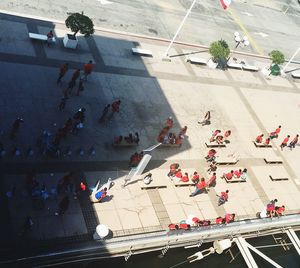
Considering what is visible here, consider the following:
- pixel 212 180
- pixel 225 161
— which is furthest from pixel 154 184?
pixel 225 161

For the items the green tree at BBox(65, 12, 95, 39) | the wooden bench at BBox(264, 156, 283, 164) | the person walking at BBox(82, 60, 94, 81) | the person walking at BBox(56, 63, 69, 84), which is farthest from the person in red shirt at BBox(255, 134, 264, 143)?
the green tree at BBox(65, 12, 95, 39)

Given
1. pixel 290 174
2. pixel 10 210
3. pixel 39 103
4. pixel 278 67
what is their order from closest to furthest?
pixel 10 210 → pixel 39 103 → pixel 290 174 → pixel 278 67

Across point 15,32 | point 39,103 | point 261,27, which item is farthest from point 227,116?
point 261,27

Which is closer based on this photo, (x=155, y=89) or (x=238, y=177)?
(x=238, y=177)

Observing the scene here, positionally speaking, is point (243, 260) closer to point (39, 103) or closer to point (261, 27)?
point (39, 103)

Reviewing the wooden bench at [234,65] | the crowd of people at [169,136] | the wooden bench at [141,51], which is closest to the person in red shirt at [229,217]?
the crowd of people at [169,136]

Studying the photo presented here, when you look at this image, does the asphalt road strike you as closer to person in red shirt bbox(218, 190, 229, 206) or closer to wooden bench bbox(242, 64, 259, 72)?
wooden bench bbox(242, 64, 259, 72)

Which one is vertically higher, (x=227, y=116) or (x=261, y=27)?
(x=261, y=27)
